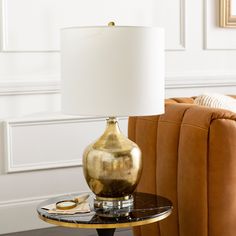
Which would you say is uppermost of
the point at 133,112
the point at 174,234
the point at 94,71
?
the point at 94,71

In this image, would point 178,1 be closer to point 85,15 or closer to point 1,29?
point 85,15

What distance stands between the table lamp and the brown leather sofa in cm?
17

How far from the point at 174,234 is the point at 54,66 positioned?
1184mm

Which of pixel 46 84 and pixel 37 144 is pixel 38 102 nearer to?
pixel 46 84

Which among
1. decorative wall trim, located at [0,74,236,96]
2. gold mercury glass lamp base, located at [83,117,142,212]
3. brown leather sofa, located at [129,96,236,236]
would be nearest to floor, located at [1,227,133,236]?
decorative wall trim, located at [0,74,236,96]

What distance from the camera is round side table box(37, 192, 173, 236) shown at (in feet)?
5.52

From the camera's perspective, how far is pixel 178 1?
3.18m

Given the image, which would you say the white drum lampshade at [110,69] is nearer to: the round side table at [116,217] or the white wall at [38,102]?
the round side table at [116,217]

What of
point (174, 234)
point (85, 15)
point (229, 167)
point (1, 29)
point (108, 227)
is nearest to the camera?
point (108, 227)

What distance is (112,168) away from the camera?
175 cm

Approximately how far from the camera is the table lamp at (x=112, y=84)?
1682 mm

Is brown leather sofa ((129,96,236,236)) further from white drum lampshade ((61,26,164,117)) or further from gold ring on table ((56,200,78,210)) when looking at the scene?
gold ring on table ((56,200,78,210))

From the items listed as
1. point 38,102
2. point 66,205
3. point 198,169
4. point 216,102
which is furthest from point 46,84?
point 198,169

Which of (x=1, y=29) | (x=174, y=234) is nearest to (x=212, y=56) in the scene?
(x=1, y=29)
